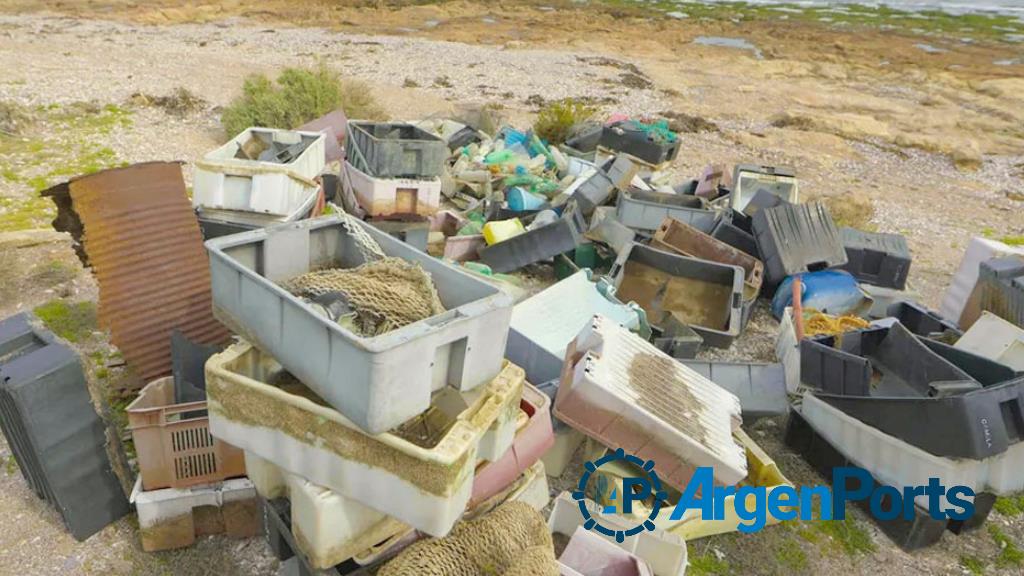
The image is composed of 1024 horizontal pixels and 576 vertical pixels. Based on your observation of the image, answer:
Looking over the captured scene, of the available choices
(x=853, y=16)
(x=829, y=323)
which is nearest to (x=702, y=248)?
(x=829, y=323)

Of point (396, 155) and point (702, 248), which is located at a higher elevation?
point (396, 155)

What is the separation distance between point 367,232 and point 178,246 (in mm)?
1397

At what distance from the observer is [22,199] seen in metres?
6.57

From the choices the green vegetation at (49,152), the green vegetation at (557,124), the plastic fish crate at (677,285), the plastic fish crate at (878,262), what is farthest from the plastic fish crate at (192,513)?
the green vegetation at (557,124)

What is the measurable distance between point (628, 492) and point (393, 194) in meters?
3.33

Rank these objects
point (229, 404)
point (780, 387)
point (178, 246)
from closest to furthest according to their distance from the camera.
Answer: point (229, 404)
point (178, 246)
point (780, 387)

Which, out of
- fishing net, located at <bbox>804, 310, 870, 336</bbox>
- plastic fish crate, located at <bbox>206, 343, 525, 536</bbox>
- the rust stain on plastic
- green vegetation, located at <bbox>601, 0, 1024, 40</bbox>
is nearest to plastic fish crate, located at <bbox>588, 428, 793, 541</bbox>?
plastic fish crate, located at <bbox>206, 343, 525, 536</bbox>

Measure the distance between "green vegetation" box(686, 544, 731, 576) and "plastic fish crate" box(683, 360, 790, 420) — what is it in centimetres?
98

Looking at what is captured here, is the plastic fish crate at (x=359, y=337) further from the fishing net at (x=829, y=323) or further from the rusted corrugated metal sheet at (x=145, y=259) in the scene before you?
the fishing net at (x=829, y=323)

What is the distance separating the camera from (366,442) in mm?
2213

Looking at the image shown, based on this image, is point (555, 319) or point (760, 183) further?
point (760, 183)

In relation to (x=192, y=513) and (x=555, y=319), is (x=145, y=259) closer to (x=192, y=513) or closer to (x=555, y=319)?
(x=192, y=513)

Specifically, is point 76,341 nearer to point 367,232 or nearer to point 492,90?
point 367,232

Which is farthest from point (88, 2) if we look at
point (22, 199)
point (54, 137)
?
point (22, 199)
